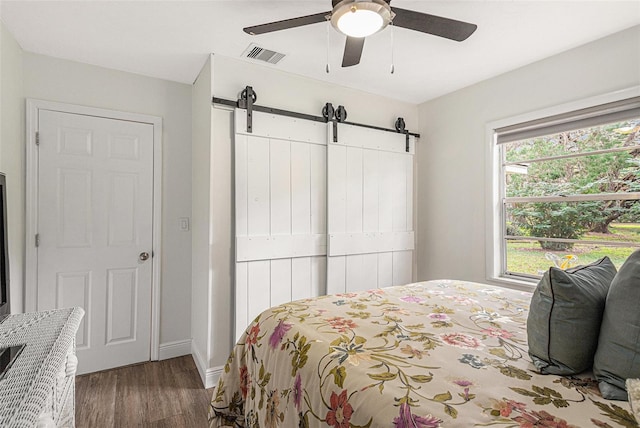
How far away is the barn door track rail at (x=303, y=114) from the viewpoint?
8.31ft

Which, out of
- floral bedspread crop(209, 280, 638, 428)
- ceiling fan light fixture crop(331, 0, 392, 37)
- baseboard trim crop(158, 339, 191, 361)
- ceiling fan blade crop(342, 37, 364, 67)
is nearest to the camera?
floral bedspread crop(209, 280, 638, 428)

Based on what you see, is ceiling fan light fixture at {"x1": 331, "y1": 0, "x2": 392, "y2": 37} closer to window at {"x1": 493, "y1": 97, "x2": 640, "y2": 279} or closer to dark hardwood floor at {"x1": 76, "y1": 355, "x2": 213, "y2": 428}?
window at {"x1": 493, "y1": 97, "x2": 640, "y2": 279}

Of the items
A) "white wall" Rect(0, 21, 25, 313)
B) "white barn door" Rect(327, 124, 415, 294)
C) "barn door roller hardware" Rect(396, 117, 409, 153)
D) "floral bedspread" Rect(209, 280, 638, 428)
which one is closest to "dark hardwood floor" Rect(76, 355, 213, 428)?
"floral bedspread" Rect(209, 280, 638, 428)

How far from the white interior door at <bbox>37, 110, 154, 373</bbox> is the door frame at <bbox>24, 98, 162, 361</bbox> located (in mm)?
31

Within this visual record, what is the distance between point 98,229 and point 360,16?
253cm

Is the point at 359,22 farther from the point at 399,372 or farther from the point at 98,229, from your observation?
the point at 98,229

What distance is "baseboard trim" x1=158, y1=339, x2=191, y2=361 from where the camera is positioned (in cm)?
288

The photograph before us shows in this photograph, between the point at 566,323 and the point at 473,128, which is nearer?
→ the point at 566,323

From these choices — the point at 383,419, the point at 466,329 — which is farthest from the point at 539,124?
the point at 383,419

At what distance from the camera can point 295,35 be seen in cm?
223

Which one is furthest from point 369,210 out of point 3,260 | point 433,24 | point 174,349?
point 3,260

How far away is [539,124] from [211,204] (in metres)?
2.63

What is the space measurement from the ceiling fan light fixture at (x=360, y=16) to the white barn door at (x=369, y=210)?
4.47 ft

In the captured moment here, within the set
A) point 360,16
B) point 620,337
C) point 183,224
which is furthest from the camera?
point 183,224
